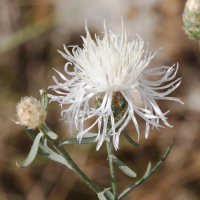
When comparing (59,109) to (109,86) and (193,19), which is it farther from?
(109,86)

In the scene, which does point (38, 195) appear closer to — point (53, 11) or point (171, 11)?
point (53, 11)

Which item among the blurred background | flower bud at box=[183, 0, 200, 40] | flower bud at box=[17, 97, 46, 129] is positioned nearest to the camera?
flower bud at box=[17, 97, 46, 129]

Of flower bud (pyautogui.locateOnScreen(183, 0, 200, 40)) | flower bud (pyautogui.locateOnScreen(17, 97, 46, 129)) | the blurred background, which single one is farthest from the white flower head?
the blurred background

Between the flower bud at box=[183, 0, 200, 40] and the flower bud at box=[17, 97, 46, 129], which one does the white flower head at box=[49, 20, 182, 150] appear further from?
the flower bud at box=[183, 0, 200, 40]

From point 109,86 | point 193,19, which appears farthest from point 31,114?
point 193,19

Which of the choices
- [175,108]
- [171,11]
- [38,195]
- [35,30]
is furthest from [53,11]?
[38,195]

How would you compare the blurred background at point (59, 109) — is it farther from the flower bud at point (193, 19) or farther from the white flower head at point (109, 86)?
the white flower head at point (109, 86)
